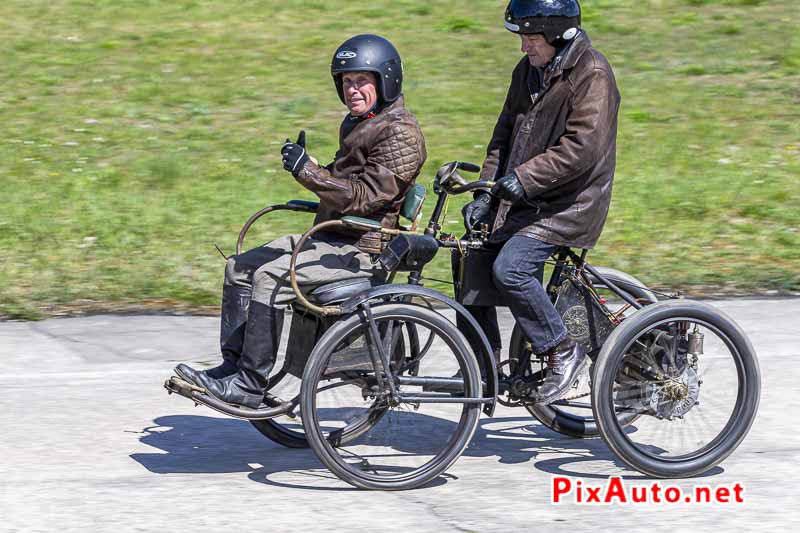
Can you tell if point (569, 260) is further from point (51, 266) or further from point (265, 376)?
point (51, 266)

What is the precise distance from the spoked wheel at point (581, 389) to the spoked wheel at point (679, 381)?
4.5 inches

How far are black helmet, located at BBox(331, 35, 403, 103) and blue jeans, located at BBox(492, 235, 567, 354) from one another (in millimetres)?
827

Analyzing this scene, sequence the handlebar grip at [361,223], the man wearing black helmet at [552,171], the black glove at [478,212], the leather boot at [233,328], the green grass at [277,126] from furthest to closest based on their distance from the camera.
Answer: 1. the green grass at [277,126]
2. the black glove at [478,212]
3. the leather boot at [233,328]
4. the man wearing black helmet at [552,171]
5. the handlebar grip at [361,223]

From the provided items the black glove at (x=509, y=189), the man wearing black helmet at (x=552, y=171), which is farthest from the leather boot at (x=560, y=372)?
the black glove at (x=509, y=189)

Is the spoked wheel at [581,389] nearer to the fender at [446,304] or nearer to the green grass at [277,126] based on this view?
the fender at [446,304]

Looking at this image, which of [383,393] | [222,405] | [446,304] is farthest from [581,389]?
[222,405]

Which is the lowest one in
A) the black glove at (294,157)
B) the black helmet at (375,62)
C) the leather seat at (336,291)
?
the leather seat at (336,291)

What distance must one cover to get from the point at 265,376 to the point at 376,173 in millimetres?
971

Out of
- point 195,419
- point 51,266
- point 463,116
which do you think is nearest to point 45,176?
point 51,266

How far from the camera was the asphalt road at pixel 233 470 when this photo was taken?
4789 millimetres

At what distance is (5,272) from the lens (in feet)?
27.8

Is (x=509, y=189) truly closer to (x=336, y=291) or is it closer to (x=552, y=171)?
(x=552, y=171)

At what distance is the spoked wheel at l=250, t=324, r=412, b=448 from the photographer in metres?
5.42

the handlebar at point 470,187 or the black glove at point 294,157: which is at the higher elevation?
the black glove at point 294,157
